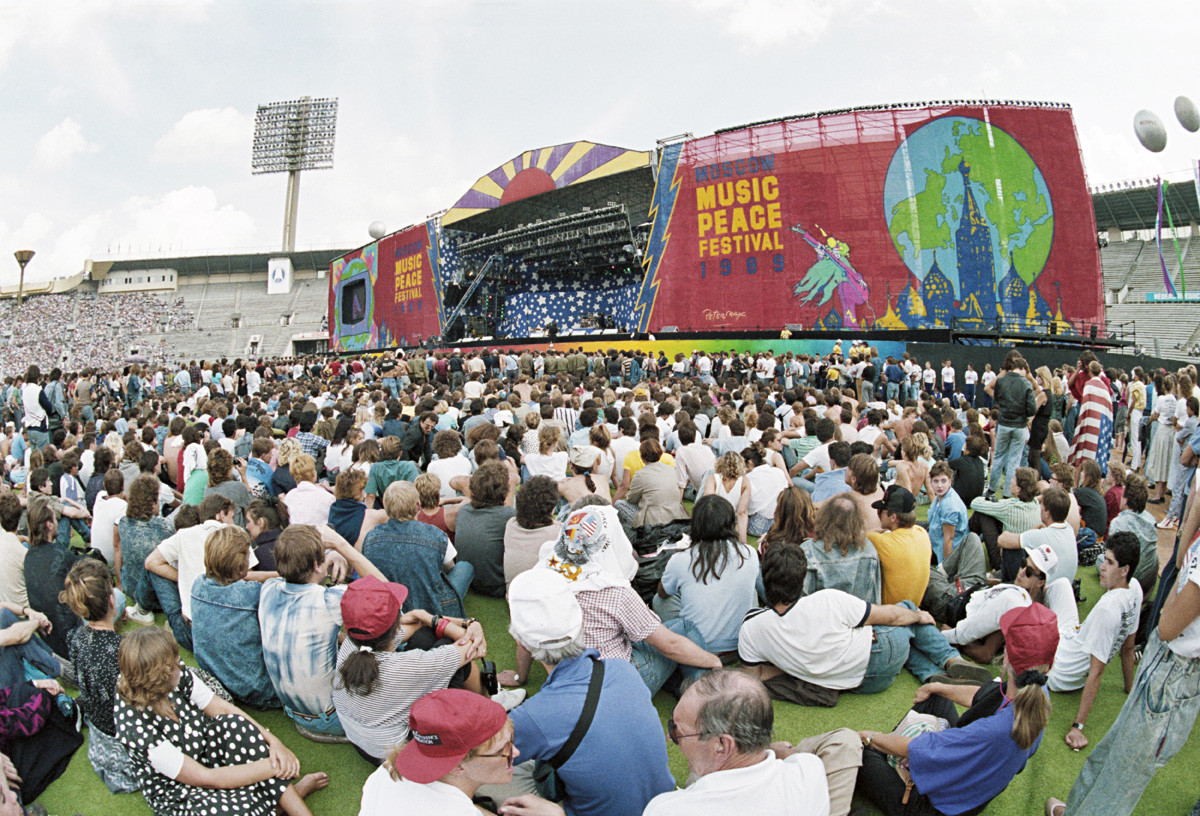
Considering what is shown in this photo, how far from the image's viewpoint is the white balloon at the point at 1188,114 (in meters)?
17.8

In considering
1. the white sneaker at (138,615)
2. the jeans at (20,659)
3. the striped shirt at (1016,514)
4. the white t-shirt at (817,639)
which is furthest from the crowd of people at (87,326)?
the striped shirt at (1016,514)

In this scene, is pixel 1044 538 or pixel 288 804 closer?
pixel 288 804

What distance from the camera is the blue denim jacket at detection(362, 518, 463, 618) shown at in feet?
12.9

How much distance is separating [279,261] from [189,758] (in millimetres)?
64211

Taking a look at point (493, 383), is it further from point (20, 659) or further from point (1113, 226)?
point (1113, 226)

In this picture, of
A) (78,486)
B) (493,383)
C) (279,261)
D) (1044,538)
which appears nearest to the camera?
(1044,538)

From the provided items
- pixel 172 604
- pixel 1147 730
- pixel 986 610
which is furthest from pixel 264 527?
pixel 1147 730

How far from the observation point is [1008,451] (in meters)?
7.56

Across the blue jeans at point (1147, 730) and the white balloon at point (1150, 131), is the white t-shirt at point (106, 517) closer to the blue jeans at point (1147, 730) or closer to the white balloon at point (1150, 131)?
the blue jeans at point (1147, 730)

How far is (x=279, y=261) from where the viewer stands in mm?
58844

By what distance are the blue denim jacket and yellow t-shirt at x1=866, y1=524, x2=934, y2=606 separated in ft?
8.68

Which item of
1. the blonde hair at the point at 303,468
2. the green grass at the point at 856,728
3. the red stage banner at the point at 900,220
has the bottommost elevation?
the green grass at the point at 856,728

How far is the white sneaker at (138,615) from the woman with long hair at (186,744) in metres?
2.58

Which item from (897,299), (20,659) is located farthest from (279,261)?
(20,659)
